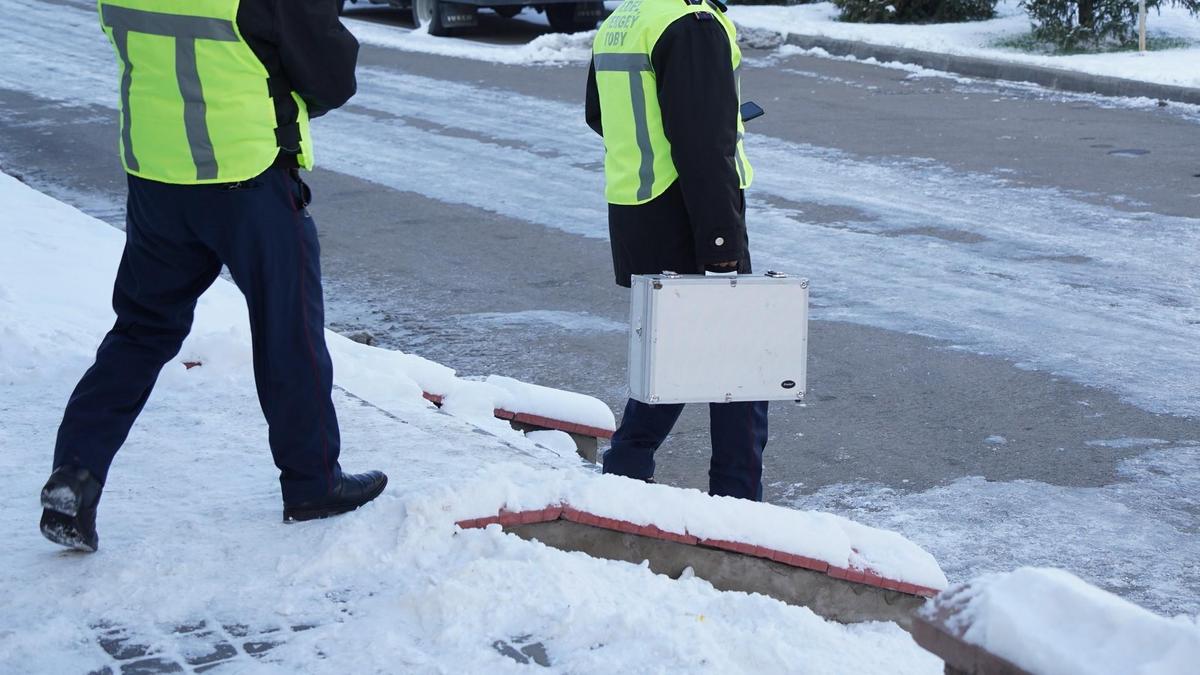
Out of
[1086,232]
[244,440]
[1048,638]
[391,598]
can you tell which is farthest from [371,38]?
[1048,638]

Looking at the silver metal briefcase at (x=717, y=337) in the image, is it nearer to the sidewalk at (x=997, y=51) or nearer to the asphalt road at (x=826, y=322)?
the asphalt road at (x=826, y=322)

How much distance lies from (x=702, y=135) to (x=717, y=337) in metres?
0.56

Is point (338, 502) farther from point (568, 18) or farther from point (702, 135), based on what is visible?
point (568, 18)

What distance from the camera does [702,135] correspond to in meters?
4.23

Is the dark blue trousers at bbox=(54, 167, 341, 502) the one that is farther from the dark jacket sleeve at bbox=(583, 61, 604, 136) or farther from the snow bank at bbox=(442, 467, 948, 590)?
the dark jacket sleeve at bbox=(583, 61, 604, 136)

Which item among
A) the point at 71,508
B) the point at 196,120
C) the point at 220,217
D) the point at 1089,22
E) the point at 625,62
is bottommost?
the point at 71,508

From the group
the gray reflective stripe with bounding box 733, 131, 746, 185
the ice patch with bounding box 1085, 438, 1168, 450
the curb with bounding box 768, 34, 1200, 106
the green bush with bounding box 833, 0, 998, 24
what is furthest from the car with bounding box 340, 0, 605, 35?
the gray reflective stripe with bounding box 733, 131, 746, 185

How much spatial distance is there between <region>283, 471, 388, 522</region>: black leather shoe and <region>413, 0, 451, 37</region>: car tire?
648 inches

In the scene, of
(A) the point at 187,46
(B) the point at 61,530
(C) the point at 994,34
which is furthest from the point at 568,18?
(B) the point at 61,530

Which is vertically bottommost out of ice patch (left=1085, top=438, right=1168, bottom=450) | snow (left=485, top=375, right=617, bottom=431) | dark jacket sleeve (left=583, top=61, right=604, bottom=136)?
ice patch (left=1085, top=438, right=1168, bottom=450)

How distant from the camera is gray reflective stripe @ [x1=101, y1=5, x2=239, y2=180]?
11.9 feet

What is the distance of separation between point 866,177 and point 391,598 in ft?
25.3

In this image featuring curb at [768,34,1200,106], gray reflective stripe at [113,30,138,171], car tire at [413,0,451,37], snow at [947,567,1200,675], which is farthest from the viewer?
car tire at [413,0,451,37]

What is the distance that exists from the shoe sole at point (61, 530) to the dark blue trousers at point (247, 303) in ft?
0.49
